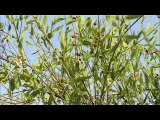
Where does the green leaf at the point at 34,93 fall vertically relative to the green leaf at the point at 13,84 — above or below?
below

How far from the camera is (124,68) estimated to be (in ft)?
6.43

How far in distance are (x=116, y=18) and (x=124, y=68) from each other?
37cm

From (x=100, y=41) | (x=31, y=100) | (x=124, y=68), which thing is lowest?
(x=31, y=100)

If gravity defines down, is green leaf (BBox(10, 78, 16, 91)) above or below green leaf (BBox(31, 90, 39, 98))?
above
